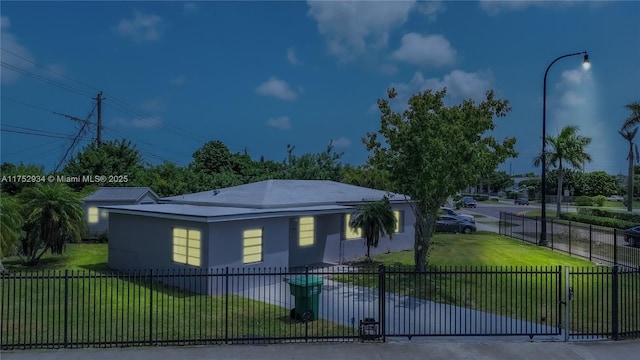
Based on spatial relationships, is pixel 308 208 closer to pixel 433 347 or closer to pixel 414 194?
pixel 414 194

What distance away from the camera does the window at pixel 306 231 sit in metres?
19.5

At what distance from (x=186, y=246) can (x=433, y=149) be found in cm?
905

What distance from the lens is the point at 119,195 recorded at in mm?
30547

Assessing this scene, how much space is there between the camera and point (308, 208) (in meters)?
19.2

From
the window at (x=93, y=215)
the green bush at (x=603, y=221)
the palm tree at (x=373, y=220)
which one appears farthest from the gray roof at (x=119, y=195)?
the green bush at (x=603, y=221)

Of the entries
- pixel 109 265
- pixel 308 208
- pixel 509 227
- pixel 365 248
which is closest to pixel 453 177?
pixel 308 208

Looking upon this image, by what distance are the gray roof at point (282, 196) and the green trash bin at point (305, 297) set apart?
20.5 feet

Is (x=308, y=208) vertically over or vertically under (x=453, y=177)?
under

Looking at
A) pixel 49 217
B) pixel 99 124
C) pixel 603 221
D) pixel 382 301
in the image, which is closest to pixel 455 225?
pixel 603 221

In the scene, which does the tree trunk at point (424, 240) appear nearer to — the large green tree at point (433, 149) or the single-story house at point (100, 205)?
the large green tree at point (433, 149)

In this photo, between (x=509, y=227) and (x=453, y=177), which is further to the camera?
(x=509, y=227)

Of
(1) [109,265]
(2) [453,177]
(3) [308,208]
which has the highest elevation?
(2) [453,177]

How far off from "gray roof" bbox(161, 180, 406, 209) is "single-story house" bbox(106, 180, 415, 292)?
4 cm

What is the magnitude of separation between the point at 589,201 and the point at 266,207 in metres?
63.8
